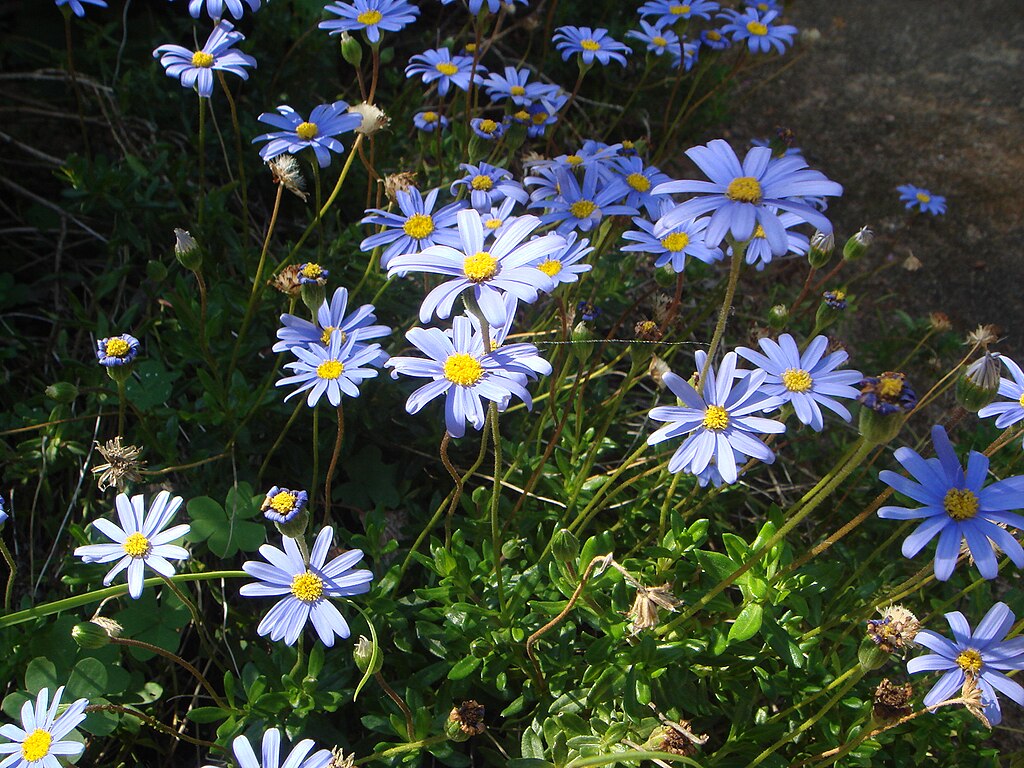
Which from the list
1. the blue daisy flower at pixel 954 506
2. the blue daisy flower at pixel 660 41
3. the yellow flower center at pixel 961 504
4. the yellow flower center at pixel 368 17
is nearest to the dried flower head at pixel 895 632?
the blue daisy flower at pixel 954 506

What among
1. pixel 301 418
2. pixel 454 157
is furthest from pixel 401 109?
pixel 301 418

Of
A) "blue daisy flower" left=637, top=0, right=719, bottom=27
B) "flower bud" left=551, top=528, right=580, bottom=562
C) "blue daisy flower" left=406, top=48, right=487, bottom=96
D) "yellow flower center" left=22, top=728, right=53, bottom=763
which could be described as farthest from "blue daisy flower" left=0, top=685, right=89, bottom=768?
"blue daisy flower" left=637, top=0, right=719, bottom=27

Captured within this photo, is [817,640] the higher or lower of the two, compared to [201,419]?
lower

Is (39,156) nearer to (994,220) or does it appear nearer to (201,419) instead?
(201,419)

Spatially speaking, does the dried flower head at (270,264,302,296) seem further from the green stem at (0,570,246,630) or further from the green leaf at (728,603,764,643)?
the green leaf at (728,603,764,643)

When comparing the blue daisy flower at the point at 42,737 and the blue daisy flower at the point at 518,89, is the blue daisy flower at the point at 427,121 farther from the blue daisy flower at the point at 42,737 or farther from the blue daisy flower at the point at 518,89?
the blue daisy flower at the point at 42,737

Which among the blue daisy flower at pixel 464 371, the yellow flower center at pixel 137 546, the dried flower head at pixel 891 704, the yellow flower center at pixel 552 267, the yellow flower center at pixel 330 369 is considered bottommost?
the dried flower head at pixel 891 704
